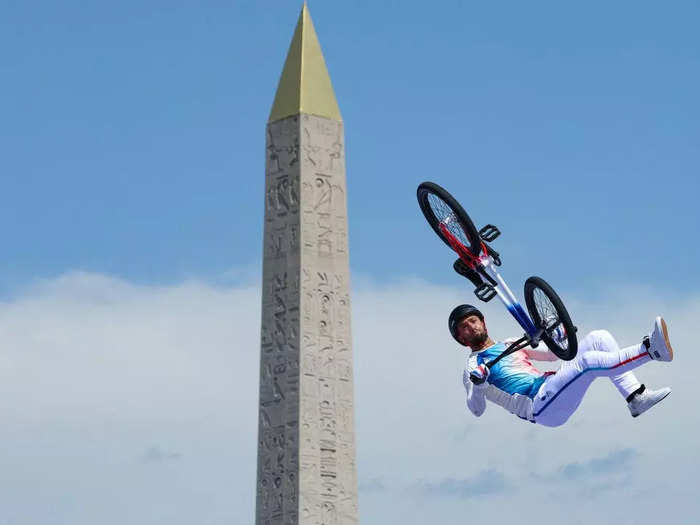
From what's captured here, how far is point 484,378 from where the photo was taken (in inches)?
1190

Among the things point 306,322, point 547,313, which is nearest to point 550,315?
point 547,313

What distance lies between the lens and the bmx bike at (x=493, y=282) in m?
29.3

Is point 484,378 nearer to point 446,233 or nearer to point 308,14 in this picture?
point 446,233

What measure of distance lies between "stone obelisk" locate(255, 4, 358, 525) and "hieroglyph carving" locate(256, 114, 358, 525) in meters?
0.01

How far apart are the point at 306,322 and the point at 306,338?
0.61 feet

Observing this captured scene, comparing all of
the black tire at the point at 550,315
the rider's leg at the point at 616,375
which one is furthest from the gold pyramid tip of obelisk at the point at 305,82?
the rider's leg at the point at 616,375

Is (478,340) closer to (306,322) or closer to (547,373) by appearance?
(547,373)

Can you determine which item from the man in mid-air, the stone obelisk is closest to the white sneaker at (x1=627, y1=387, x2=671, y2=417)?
the man in mid-air

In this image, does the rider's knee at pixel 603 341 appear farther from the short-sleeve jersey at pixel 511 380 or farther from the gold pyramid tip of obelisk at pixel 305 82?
the gold pyramid tip of obelisk at pixel 305 82

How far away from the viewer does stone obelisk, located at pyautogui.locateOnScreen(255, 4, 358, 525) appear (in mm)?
27531

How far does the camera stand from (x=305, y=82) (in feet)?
95.7

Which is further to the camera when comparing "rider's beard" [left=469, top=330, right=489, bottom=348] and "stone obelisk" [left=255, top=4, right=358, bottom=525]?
"rider's beard" [left=469, top=330, right=489, bottom=348]

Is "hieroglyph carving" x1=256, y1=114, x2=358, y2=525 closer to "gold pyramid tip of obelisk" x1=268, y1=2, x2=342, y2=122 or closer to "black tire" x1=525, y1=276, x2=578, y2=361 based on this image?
"gold pyramid tip of obelisk" x1=268, y1=2, x2=342, y2=122

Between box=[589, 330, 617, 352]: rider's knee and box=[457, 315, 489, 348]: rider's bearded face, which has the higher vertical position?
box=[457, 315, 489, 348]: rider's bearded face
